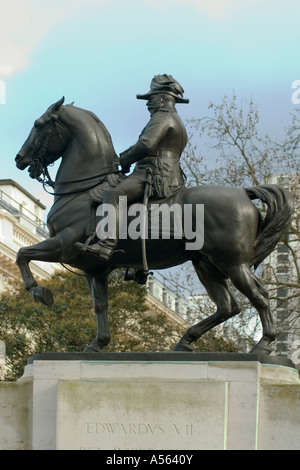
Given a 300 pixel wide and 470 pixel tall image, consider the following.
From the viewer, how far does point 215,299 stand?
14617mm

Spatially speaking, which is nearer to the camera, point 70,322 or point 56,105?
point 56,105

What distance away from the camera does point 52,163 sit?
15.2 meters

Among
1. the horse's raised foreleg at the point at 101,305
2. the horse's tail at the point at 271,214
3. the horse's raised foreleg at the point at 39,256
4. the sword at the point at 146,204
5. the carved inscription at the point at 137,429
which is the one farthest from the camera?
the horse's raised foreleg at the point at 101,305

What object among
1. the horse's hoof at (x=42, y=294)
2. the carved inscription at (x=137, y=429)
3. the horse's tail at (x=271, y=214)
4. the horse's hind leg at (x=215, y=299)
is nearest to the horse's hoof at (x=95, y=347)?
the horse's hoof at (x=42, y=294)

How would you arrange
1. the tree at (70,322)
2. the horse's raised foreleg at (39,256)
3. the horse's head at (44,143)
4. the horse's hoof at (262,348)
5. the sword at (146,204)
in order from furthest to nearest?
the tree at (70,322)
the horse's head at (44,143)
the horse's raised foreleg at (39,256)
the sword at (146,204)
the horse's hoof at (262,348)

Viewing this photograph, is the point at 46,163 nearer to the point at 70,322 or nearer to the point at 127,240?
the point at 127,240

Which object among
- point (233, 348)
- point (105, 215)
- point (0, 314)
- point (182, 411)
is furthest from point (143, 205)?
point (0, 314)

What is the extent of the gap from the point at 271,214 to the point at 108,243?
1.98 m

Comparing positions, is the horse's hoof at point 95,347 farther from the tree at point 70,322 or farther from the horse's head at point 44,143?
the tree at point 70,322

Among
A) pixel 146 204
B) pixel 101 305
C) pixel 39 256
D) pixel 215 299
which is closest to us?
pixel 146 204

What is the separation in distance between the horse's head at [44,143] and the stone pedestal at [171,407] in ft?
9.85

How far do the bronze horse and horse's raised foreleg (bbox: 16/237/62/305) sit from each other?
0.04 feet

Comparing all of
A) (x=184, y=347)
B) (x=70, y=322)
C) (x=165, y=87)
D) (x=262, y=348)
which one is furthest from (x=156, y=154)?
(x=70, y=322)

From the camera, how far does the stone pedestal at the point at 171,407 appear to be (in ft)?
42.3
